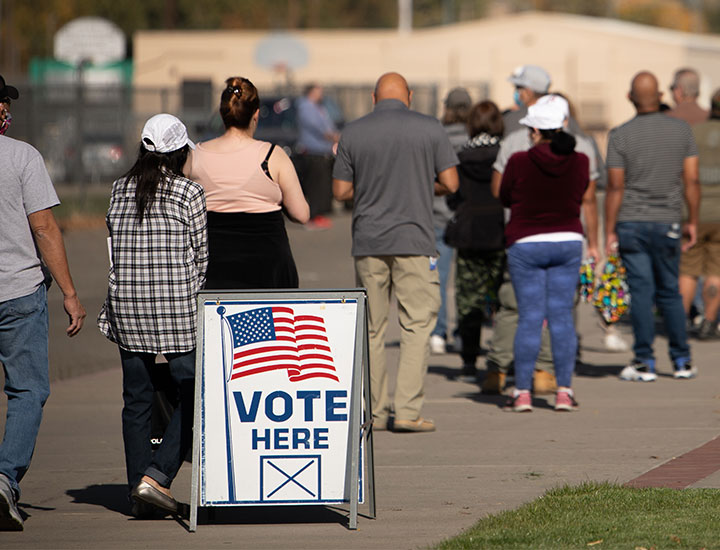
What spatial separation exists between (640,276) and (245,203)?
4210 mm

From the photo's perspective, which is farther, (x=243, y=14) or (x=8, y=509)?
(x=243, y=14)

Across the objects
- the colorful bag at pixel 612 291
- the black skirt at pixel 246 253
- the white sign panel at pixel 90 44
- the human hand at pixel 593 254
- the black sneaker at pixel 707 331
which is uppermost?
the white sign panel at pixel 90 44

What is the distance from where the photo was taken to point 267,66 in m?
48.1

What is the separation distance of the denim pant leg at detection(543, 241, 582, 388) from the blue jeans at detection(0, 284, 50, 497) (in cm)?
370

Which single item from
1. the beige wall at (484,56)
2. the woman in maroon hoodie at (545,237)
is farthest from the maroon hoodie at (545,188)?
the beige wall at (484,56)

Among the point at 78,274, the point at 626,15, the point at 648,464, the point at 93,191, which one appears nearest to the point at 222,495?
the point at 648,464

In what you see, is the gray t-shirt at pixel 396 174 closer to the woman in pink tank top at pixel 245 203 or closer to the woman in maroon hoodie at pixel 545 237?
the woman in maroon hoodie at pixel 545 237

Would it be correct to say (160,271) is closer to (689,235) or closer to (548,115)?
(548,115)

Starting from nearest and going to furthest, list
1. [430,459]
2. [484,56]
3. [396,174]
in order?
[430,459] → [396,174] → [484,56]

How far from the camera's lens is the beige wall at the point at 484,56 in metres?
47.7

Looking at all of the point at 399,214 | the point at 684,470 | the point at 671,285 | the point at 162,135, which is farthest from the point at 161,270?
the point at 671,285

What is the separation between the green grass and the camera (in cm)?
571

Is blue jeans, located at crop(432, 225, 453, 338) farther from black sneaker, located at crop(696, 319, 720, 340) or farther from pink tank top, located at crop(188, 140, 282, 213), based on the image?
pink tank top, located at crop(188, 140, 282, 213)

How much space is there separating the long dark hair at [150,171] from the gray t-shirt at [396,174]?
6.96ft
